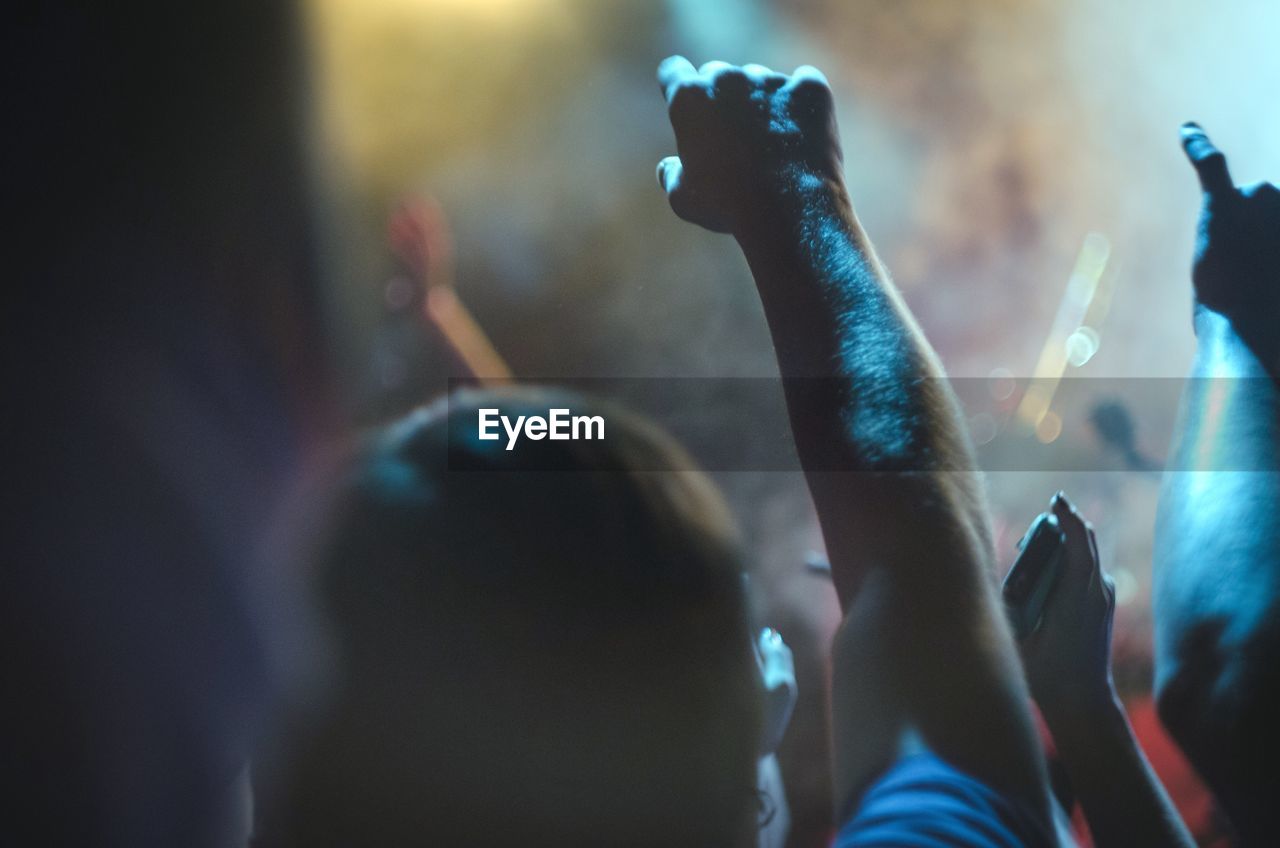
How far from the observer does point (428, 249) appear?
152 cm

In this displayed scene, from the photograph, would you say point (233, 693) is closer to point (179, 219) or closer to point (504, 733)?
point (504, 733)

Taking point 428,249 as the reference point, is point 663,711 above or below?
below

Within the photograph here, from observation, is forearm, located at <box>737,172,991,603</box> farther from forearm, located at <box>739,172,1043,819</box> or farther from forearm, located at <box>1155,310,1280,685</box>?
forearm, located at <box>1155,310,1280,685</box>

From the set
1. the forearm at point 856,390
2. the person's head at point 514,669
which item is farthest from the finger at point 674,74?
the person's head at point 514,669

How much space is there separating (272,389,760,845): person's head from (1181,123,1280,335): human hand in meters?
0.69

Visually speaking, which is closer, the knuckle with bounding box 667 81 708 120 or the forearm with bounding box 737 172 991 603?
the forearm with bounding box 737 172 991 603

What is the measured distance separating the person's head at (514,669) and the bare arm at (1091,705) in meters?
0.41

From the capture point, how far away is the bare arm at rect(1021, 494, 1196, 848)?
28.0 inches

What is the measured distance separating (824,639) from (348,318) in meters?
1.19

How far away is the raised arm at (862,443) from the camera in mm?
427

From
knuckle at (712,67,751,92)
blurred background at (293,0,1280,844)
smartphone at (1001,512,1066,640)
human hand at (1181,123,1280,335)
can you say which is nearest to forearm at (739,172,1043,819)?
knuckle at (712,67,751,92)

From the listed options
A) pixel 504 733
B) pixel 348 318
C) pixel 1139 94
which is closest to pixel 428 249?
pixel 348 318

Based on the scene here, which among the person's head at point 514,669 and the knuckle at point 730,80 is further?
the knuckle at point 730,80

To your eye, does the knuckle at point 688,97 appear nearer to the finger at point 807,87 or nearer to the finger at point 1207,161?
the finger at point 807,87
